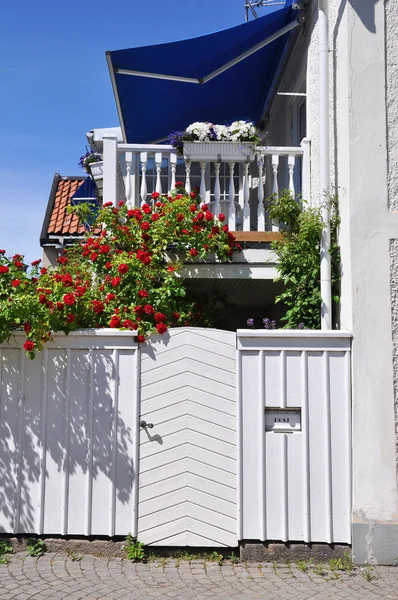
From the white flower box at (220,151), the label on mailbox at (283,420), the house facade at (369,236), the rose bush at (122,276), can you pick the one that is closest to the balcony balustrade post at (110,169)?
the rose bush at (122,276)

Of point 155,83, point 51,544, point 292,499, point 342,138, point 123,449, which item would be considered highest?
point 155,83

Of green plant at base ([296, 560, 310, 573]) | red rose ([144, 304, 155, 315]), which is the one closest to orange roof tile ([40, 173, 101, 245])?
red rose ([144, 304, 155, 315])

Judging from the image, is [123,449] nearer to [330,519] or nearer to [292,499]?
[292,499]

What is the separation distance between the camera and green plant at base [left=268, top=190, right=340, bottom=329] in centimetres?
595

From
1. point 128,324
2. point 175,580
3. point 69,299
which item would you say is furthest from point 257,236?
point 175,580

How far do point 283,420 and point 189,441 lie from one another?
2.78ft

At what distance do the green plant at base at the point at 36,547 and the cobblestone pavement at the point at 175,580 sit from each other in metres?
0.06

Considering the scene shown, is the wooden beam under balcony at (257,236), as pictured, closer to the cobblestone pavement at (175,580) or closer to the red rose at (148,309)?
the red rose at (148,309)

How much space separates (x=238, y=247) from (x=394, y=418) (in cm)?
238

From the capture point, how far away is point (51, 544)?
5.39 m

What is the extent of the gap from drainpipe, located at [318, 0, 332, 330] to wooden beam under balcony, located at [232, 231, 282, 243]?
2.35ft

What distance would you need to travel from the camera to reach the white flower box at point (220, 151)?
6840mm

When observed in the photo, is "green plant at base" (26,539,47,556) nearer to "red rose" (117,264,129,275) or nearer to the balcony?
"red rose" (117,264,129,275)

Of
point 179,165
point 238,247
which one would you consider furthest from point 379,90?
point 179,165
